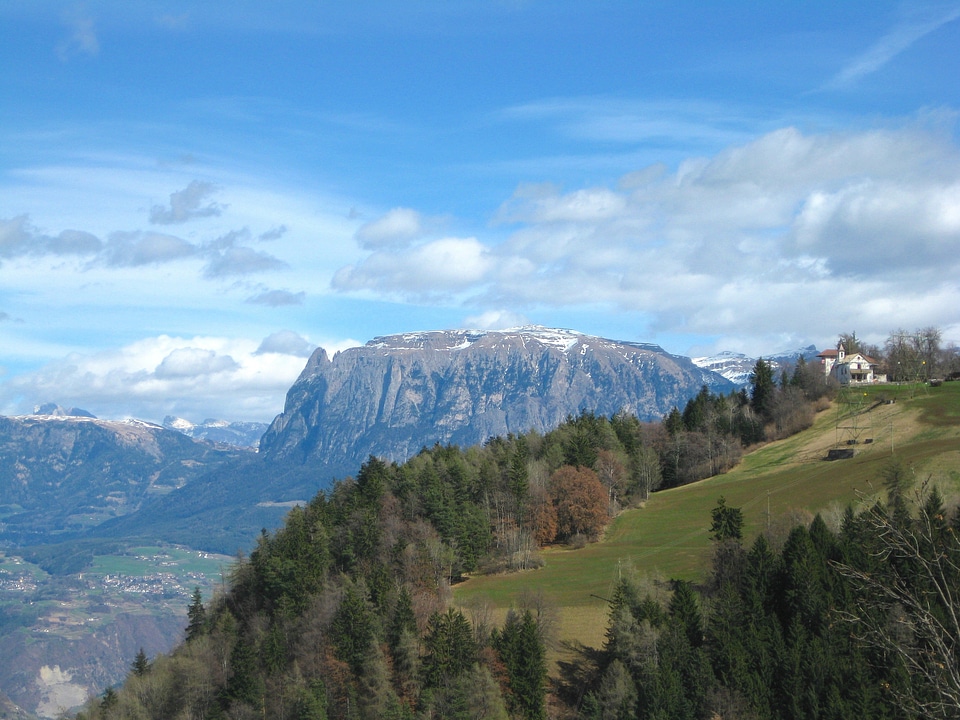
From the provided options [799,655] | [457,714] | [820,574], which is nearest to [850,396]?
[820,574]

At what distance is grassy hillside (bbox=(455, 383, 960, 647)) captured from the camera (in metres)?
103

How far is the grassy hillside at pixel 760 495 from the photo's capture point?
103 meters

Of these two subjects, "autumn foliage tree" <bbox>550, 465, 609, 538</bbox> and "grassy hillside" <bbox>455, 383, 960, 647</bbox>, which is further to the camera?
"autumn foliage tree" <bbox>550, 465, 609, 538</bbox>

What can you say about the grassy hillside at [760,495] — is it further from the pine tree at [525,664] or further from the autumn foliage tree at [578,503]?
the pine tree at [525,664]

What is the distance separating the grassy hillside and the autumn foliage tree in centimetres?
310

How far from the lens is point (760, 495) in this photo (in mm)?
129000

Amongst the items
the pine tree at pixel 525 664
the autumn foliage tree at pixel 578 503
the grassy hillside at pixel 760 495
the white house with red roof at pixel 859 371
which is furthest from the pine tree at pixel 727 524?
the white house with red roof at pixel 859 371

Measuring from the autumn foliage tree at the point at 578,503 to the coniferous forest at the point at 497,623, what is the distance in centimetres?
28

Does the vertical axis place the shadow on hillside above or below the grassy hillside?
below

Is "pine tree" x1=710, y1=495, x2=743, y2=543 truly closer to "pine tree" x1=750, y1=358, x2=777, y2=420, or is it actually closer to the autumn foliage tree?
the autumn foliage tree

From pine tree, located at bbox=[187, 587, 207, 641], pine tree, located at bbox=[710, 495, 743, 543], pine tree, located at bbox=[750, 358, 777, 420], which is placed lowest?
pine tree, located at bbox=[187, 587, 207, 641]

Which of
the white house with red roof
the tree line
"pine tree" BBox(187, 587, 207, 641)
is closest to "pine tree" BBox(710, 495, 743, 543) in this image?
the tree line

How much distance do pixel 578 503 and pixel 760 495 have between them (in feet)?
82.5

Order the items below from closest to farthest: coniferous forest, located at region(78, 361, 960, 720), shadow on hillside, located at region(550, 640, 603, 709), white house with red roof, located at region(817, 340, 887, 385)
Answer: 1. coniferous forest, located at region(78, 361, 960, 720)
2. shadow on hillside, located at region(550, 640, 603, 709)
3. white house with red roof, located at region(817, 340, 887, 385)
